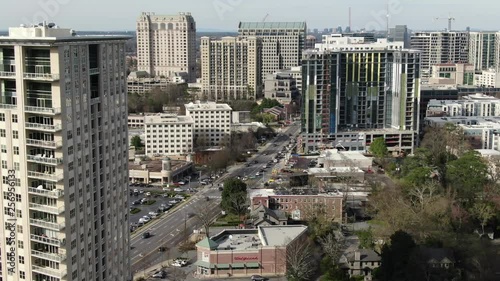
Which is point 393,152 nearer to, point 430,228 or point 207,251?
point 430,228

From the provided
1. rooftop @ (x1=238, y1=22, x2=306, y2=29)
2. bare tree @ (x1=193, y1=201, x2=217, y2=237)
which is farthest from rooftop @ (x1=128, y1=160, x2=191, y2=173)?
rooftop @ (x1=238, y1=22, x2=306, y2=29)

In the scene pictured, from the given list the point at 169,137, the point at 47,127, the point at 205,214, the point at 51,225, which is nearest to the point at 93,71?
the point at 47,127

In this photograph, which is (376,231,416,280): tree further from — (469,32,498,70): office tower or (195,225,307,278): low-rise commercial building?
(469,32,498,70): office tower

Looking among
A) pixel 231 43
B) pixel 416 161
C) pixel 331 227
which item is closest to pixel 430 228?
pixel 331 227

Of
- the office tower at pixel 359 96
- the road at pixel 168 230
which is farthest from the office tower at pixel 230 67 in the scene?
the road at pixel 168 230

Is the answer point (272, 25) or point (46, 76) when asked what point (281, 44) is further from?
point (46, 76)

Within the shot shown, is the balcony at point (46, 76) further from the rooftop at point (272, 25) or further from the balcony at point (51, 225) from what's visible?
the rooftop at point (272, 25)
